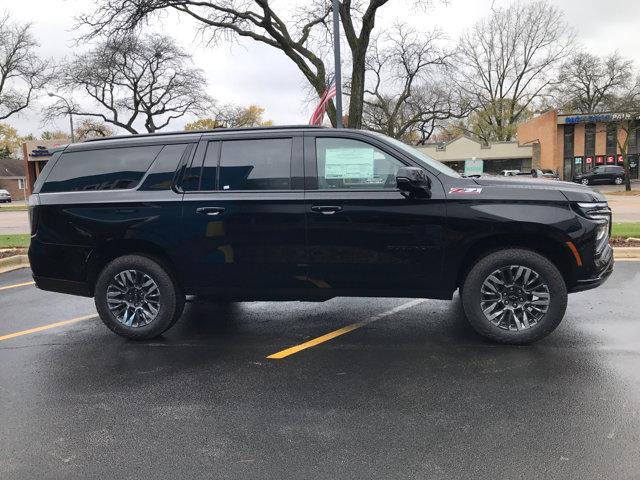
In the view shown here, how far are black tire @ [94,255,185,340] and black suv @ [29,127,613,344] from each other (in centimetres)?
1

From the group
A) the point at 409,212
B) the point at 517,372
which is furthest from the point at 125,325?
the point at 517,372

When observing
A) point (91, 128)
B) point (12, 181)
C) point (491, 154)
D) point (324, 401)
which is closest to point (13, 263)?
point (324, 401)

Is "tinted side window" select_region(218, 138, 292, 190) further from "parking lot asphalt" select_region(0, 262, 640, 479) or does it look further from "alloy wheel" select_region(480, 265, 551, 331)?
"alloy wheel" select_region(480, 265, 551, 331)

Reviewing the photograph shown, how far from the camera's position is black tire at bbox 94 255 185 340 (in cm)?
503

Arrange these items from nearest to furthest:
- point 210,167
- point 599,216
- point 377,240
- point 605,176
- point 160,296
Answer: point 599,216 → point 377,240 → point 210,167 → point 160,296 → point 605,176

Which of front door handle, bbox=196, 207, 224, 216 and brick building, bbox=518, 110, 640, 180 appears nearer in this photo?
front door handle, bbox=196, 207, 224, 216

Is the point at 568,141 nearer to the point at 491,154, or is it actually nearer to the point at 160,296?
the point at 491,154

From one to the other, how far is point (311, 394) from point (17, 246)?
10.2 meters

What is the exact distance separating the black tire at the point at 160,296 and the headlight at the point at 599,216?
3797 millimetres

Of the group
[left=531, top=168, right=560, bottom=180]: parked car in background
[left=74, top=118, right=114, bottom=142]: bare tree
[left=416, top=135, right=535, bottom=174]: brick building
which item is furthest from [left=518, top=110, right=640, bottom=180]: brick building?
[left=74, top=118, right=114, bottom=142]: bare tree

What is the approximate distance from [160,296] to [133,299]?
0.30m

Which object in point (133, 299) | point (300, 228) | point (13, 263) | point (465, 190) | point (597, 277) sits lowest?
point (13, 263)

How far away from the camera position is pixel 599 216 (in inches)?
178

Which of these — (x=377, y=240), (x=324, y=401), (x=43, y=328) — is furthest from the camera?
(x=43, y=328)
